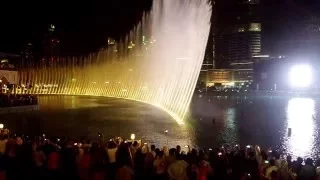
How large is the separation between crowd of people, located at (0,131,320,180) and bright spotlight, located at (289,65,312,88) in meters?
67.3

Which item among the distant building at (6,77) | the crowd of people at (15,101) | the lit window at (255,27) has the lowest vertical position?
the crowd of people at (15,101)

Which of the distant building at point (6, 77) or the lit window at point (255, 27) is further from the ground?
the lit window at point (255, 27)

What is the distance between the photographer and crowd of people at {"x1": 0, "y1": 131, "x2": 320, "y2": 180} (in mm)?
9328

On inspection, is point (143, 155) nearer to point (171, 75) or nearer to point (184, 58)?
point (184, 58)

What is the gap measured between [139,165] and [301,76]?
69.4m

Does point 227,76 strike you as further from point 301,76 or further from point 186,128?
point 186,128

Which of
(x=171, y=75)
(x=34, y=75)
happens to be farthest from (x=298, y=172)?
(x=34, y=75)

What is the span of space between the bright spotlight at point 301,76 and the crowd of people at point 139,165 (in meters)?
67.3

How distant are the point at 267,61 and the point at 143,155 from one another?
96.9m

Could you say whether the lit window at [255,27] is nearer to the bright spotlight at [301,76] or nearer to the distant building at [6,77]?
the bright spotlight at [301,76]

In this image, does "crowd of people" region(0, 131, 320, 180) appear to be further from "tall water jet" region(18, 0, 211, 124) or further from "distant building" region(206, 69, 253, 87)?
"distant building" region(206, 69, 253, 87)

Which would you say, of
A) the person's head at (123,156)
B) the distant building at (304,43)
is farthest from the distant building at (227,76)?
the person's head at (123,156)

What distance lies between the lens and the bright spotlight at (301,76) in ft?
247

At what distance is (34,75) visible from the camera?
244 ft
